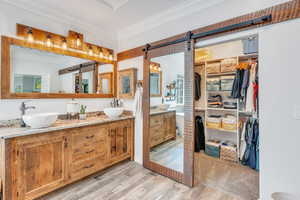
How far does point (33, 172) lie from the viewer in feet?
5.68

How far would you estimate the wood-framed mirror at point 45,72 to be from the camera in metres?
1.96

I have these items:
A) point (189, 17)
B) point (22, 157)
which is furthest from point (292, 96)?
point (22, 157)

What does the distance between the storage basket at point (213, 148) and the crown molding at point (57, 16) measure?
10.8 feet

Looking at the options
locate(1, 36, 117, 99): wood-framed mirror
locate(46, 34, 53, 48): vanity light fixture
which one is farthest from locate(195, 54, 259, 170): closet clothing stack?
locate(46, 34, 53, 48): vanity light fixture

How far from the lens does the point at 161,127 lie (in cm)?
261

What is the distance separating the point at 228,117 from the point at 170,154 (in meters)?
1.53

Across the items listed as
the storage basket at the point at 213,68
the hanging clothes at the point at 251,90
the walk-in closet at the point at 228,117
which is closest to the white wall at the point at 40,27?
the walk-in closet at the point at 228,117

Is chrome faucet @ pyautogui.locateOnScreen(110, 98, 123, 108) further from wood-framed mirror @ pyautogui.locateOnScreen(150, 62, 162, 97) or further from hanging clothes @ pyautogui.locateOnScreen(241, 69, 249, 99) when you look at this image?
hanging clothes @ pyautogui.locateOnScreen(241, 69, 249, 99)

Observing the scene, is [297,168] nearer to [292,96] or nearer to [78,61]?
[292,96]

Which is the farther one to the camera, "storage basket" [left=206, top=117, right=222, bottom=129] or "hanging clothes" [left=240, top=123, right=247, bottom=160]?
"storage basket" [left=206, top=117, right=222, bottom=129]

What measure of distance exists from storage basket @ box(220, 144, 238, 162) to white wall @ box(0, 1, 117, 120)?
8.85 feet

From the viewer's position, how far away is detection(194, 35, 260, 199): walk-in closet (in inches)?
89.5

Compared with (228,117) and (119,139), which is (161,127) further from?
(228,117)

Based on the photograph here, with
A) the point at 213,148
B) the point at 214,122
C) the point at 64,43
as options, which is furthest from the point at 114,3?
the point at 213,148
